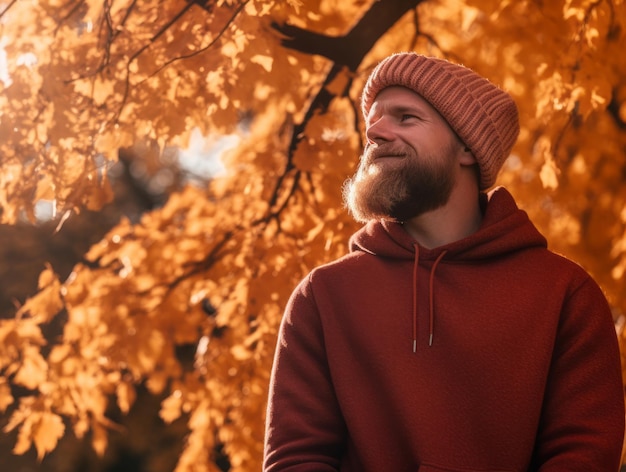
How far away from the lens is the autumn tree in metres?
3.83

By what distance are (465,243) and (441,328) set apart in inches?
9.5

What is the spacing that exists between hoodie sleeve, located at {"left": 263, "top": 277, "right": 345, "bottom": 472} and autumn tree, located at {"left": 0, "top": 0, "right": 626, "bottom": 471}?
5.04 ft

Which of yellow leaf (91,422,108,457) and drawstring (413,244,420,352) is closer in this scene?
drawstring (413,244,420,352)

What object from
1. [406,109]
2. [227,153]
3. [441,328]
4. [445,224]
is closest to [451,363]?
[441,328]

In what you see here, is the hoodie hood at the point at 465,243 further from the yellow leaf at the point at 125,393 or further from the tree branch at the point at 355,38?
the yellow leaf at the point at 125,393

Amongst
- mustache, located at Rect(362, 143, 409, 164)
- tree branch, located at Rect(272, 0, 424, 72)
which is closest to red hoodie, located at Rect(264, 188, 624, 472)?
mustache, located at Rect(362, 143, 409, 164)

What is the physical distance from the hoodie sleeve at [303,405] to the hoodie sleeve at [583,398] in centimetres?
51

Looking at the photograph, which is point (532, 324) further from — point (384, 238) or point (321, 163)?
point (321, 163)

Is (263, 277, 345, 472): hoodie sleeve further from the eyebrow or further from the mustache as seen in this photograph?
the eyebrow

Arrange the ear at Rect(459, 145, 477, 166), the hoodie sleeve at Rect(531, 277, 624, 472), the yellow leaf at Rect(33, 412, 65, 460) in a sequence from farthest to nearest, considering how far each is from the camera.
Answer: the yellow leaf at Rect(33, 412, 65, 460)
the ear at Rect(459, 145, 477, 166)
the hoodie sleeve at Rect(531, 277, 624, 472)

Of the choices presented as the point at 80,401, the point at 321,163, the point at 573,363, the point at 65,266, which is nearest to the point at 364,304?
the point at 573,363

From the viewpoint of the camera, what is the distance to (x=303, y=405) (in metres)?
2.38

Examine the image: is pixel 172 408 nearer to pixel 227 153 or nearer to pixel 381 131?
pixel 227 153

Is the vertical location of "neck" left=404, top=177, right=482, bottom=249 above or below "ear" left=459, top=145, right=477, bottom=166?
below
